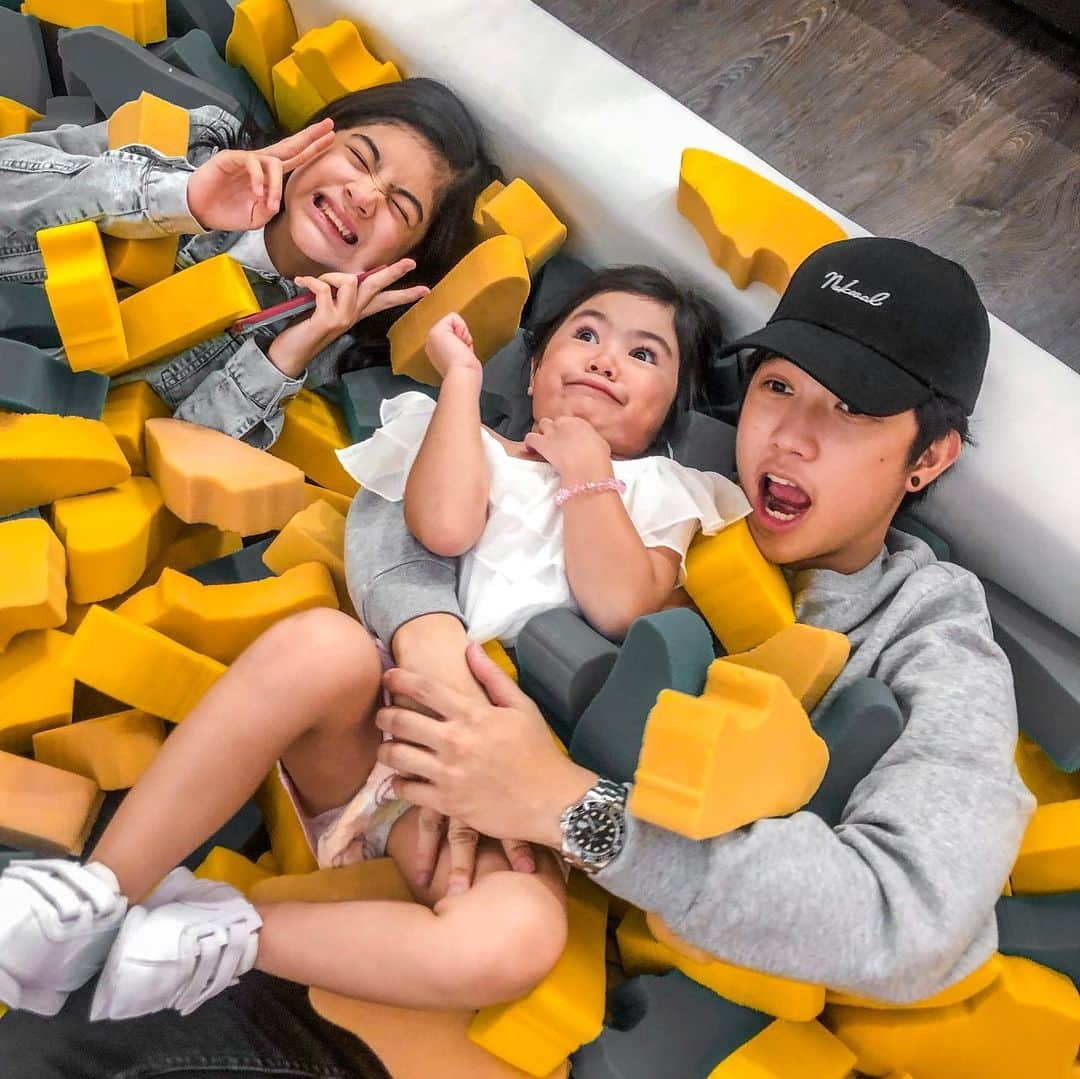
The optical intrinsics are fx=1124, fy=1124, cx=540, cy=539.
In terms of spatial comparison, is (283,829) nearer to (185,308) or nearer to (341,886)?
(341,886)

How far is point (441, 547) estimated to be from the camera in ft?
3.51

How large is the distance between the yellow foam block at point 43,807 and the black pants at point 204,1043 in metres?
0.14

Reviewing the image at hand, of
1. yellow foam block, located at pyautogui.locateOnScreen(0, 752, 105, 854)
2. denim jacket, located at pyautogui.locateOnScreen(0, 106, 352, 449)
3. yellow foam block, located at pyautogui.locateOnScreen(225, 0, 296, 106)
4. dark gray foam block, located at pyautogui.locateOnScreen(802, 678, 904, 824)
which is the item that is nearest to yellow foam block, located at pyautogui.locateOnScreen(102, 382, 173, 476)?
denim jacket, located at pyautogui.locateOnScreen(0, 106, 352, 449)

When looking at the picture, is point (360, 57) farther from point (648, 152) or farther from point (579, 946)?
point (579, 946)

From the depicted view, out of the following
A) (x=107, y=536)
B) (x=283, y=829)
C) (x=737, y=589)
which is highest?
(x=737, y=589)

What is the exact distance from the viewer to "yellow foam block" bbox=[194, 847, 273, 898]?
1030mm

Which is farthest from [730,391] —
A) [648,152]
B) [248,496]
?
[248,496]

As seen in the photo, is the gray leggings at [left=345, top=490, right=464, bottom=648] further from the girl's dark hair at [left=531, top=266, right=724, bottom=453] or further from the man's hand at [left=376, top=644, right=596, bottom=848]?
the girl's dark hair at [left=531, top=266, right=724, bottom=453]

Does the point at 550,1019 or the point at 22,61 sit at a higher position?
the point at 22,61

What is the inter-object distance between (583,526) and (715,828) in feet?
1.14

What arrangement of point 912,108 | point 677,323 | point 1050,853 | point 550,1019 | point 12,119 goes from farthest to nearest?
point 912,108 < point 12,119 < point 677,323 < point 1050,853 < point 550,1019

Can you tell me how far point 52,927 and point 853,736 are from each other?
634mm

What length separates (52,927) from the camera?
0.83 m

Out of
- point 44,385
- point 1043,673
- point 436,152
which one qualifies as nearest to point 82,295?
point 44,385
